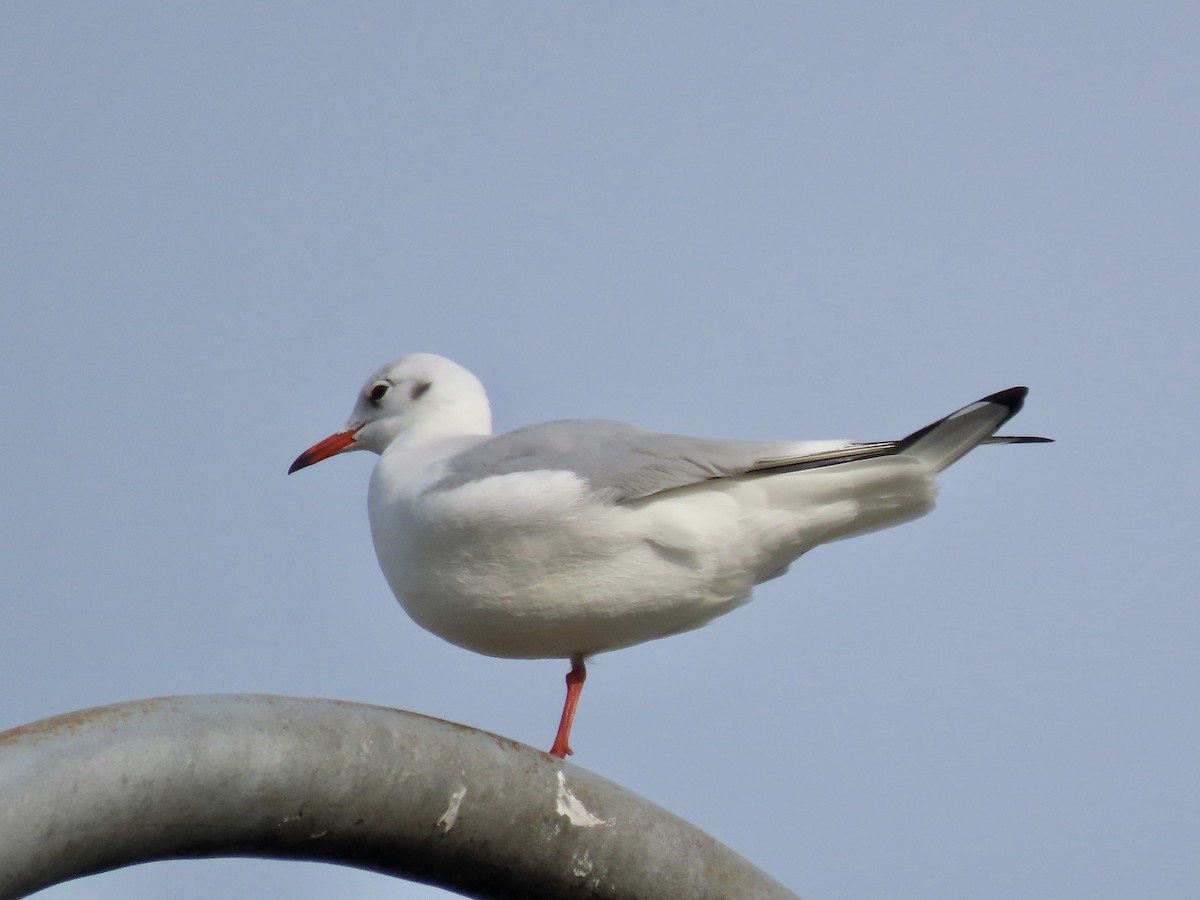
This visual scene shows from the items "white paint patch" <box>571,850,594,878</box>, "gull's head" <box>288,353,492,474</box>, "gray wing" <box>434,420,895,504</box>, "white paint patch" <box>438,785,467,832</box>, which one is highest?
"gull's head" <box>288,353,492,474</box>

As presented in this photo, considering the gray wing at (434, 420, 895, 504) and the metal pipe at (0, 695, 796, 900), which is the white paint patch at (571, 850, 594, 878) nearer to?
the metal pipe at (0, 695, 796, 900)

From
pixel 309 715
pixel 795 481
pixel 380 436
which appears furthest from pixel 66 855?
pixel 380 436

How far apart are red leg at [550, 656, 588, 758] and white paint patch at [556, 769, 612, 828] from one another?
1.39 m

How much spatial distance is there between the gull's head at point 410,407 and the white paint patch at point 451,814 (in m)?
2.41

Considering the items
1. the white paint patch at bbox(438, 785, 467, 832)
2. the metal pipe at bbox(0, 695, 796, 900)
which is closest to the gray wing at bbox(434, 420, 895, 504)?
the metal pipe at bbox(0, 695, 796, 900)

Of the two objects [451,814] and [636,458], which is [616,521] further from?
[451,814]

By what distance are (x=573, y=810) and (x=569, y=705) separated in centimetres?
144

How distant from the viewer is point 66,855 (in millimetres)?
2521

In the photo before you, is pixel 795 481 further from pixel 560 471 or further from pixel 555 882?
pixel 555 882

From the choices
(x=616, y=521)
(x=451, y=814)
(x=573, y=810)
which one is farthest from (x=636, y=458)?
(x=451, y=814)

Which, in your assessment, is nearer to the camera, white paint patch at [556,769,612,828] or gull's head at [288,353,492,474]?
white paint patch at [556,769,612,828]

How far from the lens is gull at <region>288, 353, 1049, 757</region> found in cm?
428

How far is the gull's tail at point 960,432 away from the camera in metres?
4.20

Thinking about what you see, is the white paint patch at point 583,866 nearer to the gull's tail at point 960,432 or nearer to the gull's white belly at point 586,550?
the gull's white belly at point 586,550
